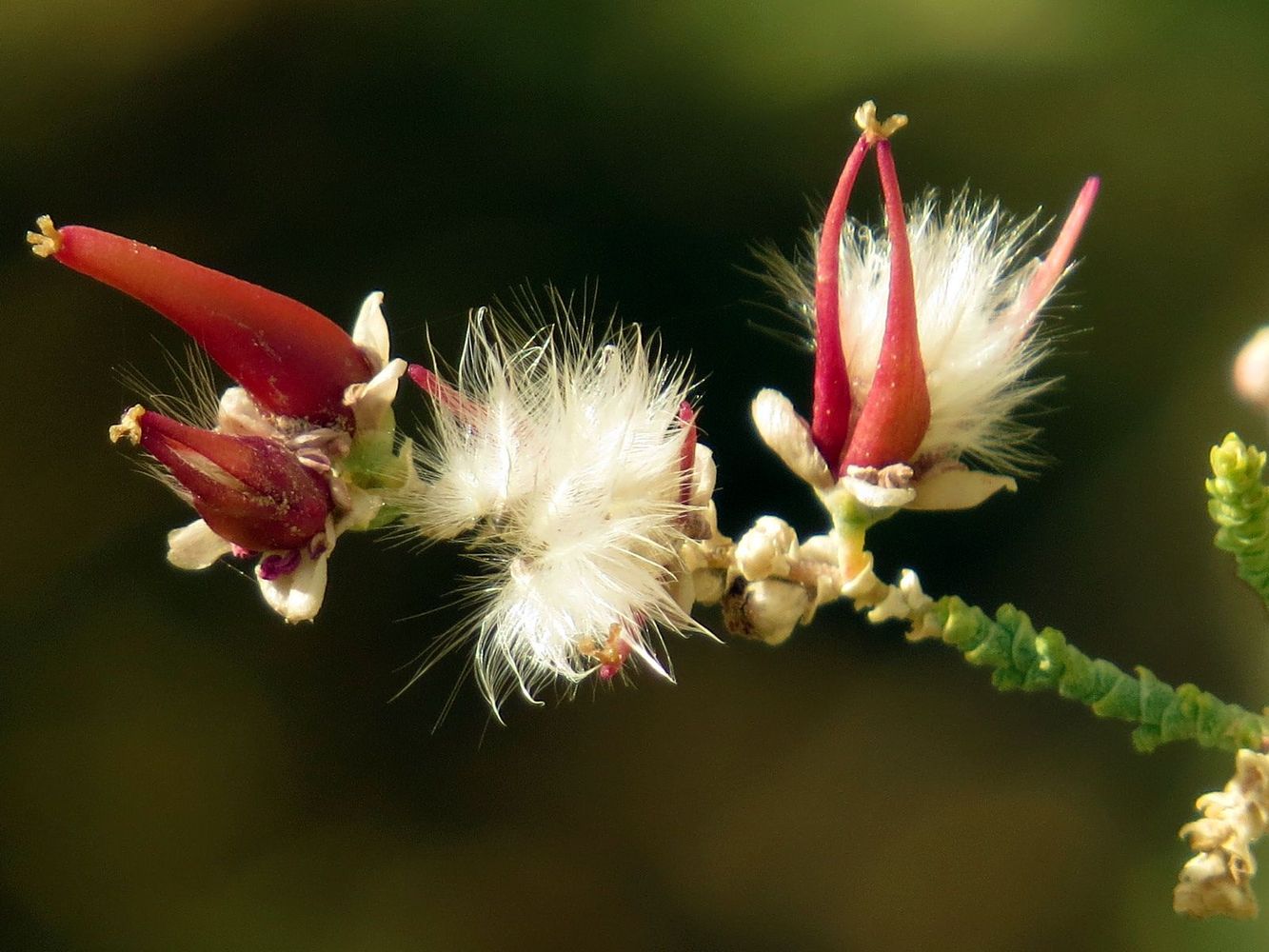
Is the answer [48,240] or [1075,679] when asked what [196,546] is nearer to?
[48,240]

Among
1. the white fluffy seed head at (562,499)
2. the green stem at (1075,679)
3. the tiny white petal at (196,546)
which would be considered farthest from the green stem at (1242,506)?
the tiny white petal at (196,546)

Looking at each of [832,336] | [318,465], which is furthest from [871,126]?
[318,465]

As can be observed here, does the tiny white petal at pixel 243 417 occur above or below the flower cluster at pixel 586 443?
below

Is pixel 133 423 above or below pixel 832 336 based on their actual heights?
below

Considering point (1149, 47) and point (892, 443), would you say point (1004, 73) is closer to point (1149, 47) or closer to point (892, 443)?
point (1149, 47)

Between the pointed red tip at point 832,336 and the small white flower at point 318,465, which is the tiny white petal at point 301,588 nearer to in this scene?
the small white flower at point 318,465

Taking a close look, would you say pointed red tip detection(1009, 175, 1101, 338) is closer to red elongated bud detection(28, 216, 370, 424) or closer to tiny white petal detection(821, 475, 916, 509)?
tiny white petal detection(821, 475, 916, 509)
